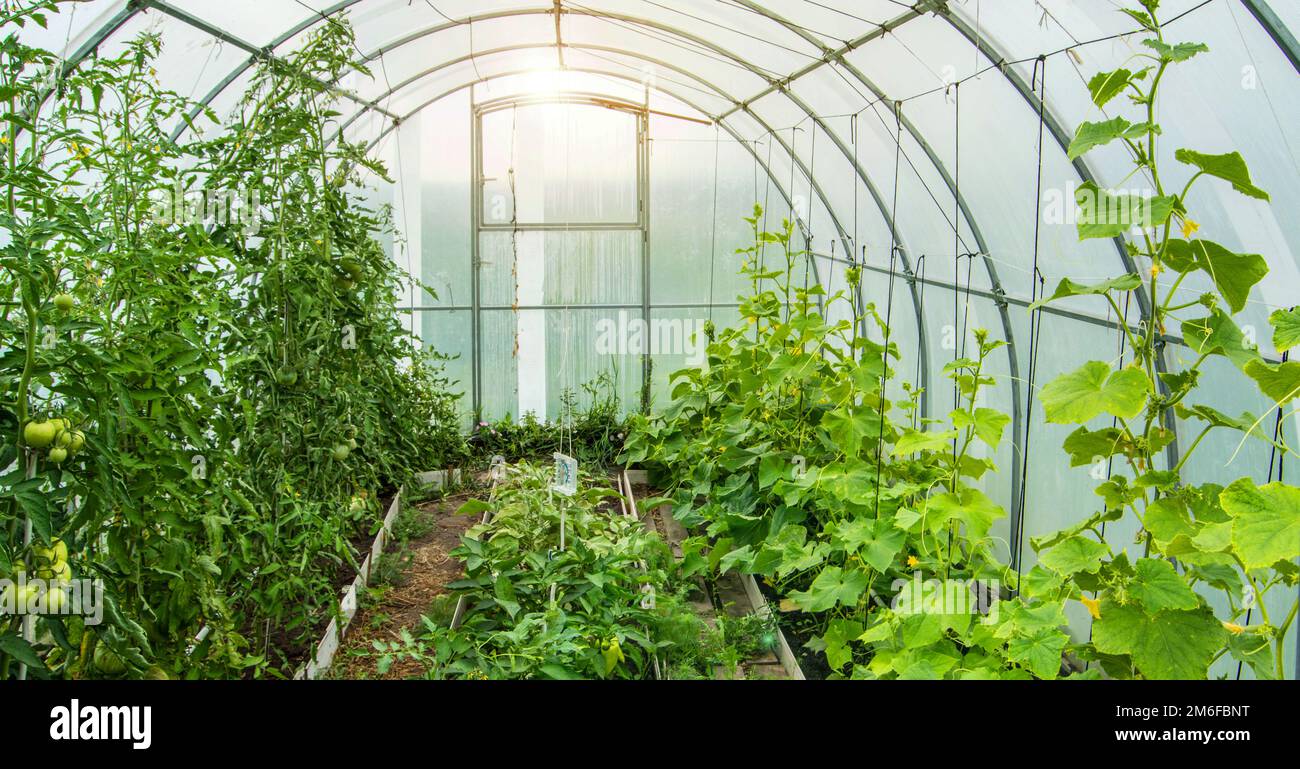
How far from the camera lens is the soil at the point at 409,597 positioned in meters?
3.74

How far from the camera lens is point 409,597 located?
463 cm

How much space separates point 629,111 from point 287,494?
587 centimetres

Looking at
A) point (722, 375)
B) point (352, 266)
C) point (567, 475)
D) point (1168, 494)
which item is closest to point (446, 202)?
point (722, 375)

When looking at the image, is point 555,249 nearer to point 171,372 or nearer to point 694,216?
point 694,216

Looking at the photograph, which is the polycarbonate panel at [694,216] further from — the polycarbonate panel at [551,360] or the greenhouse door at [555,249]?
the polycarbonate panel at [551,360]

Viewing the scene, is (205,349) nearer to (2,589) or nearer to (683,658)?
(2,589)

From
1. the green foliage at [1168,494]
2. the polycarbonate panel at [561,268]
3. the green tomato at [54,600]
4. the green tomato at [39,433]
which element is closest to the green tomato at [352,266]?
the green tomato at [39,433]

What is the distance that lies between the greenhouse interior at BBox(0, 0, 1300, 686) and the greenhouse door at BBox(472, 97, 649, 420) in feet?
2.07

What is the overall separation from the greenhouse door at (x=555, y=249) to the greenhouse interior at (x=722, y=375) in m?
0.63

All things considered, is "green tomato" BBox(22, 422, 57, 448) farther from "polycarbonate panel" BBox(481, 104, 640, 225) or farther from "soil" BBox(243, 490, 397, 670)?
"polycarbonate panel" BBox(481, 104, 640, 225)

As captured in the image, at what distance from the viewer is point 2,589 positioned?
1963 millimetres

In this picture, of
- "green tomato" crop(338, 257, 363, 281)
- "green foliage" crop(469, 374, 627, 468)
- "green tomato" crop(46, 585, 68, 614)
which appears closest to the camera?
"green tomato" crop(46, 585, 68, 614)

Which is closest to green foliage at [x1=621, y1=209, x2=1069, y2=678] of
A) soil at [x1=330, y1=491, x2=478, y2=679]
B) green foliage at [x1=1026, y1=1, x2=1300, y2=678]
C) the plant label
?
green foliage at [x1=1026, y1=1, x2=1300, y2=678]

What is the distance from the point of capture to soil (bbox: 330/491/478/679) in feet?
12.3
